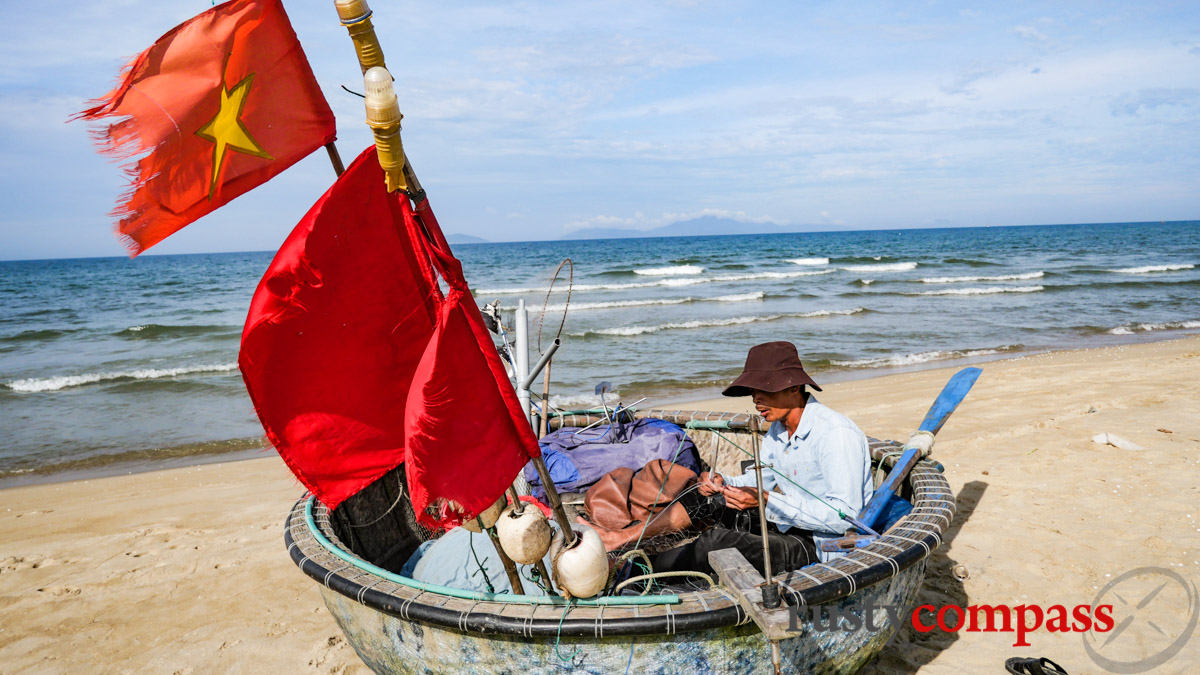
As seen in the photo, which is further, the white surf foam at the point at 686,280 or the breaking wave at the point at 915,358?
the white surf foam at the point at 686,280

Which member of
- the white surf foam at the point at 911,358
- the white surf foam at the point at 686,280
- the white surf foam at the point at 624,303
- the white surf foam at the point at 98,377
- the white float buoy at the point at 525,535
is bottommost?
the white surf foam at the point at 98,377

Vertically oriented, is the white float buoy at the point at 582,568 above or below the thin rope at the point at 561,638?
above

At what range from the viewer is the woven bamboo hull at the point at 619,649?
6.86ft

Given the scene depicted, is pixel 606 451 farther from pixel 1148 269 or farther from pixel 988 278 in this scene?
pixel 1148 269

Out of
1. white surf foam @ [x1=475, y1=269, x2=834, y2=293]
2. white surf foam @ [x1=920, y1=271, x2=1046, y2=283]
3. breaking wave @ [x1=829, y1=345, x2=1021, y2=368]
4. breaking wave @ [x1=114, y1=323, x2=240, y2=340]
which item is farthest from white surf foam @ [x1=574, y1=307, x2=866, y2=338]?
white surf foam @ [x1=920, y1=271, x2=1046, y2=283]

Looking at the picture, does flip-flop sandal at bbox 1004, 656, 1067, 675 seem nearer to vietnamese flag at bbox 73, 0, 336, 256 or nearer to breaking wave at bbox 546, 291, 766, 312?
vietnamese flag at bbox 73, 0, 336, 256

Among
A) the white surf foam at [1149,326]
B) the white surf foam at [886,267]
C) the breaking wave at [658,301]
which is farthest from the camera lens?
the white surf foam at [886,267]

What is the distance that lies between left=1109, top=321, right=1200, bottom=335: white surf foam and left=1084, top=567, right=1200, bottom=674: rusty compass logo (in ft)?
41.9

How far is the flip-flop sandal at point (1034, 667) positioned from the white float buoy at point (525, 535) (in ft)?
7.59

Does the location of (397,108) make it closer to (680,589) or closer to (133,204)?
(133,204)

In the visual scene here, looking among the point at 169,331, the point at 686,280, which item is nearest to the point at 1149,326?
the point at 686,280

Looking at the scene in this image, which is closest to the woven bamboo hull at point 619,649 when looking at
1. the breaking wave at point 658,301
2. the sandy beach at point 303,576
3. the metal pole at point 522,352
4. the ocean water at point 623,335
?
the sandy beach at point 303,576

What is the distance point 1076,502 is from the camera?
473 cm

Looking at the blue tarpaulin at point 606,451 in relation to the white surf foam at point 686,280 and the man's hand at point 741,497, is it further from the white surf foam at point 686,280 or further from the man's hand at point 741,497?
the white surf foam at point 686,280
